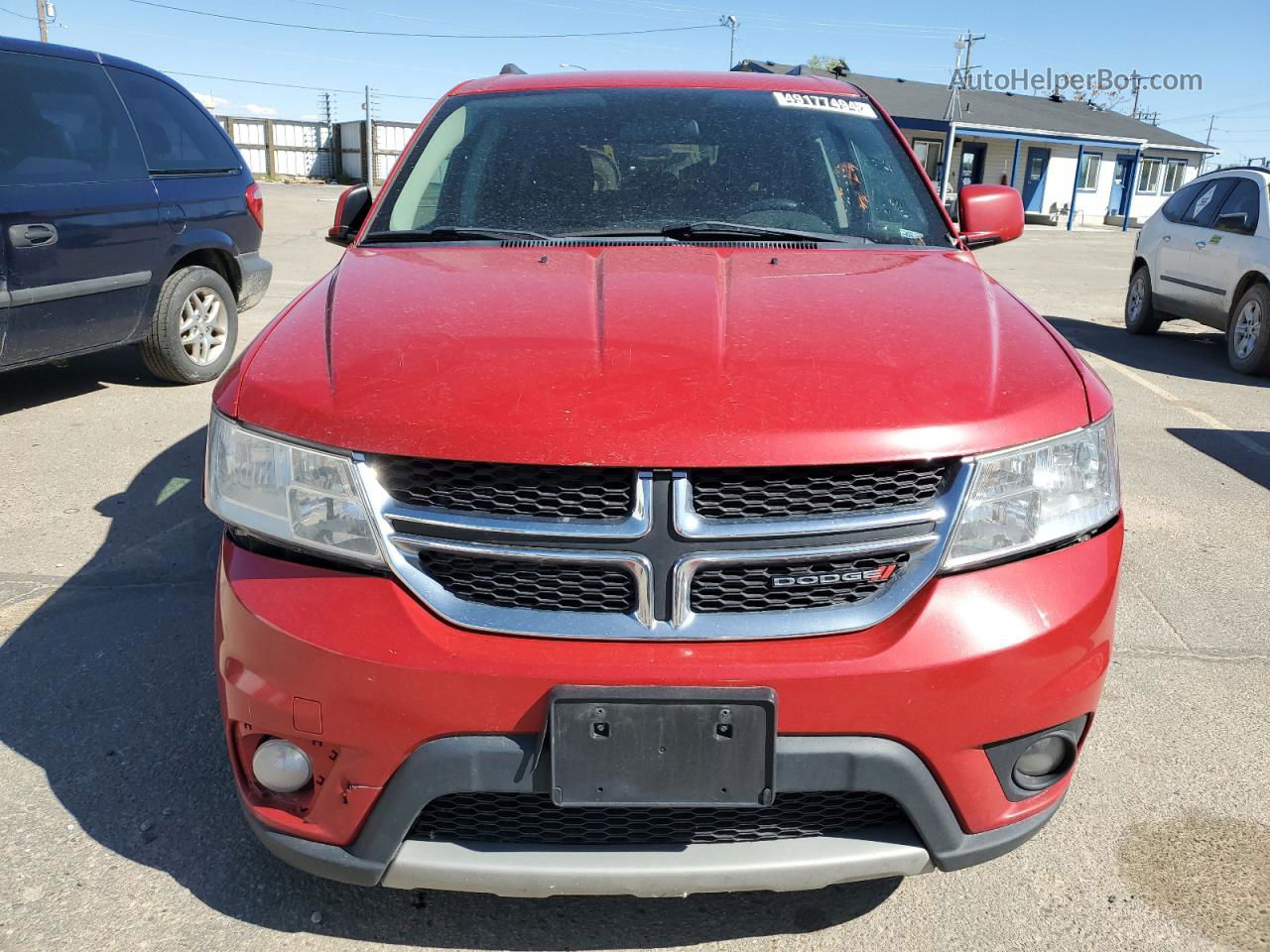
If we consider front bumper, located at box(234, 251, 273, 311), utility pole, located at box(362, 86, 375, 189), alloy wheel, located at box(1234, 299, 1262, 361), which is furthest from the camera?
utility pole, located at box(362, 86, 375, 189)

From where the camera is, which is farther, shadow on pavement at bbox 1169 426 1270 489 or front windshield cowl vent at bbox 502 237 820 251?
shadow on pavement at bbox 1169 426 1270 489

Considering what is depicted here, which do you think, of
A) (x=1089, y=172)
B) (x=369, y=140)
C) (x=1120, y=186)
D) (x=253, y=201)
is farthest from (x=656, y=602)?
(x=1120, y=186)

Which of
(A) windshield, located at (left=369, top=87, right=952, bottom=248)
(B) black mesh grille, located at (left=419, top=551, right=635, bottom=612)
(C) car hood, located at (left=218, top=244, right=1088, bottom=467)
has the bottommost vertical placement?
(B) black mesh grille, located at (left=419, top=551, right=635, bottom=612)

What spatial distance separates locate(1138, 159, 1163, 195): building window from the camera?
46.5m

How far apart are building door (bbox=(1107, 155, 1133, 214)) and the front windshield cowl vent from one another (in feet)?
149

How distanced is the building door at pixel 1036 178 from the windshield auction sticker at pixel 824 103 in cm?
4016

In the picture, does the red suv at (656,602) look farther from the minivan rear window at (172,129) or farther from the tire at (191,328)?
the minivan rear window at (172,129)

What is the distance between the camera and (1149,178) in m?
47.1

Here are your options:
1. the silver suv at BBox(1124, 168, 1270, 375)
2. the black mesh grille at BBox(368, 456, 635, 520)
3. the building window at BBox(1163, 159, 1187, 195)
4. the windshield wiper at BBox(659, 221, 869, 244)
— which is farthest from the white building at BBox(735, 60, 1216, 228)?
the black mesh grille at BBox(368, 456, 635, 520)

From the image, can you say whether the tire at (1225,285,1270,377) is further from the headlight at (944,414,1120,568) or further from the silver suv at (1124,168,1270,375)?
the headlight at (944,414,1120,568)

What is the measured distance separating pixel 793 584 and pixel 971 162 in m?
41.8

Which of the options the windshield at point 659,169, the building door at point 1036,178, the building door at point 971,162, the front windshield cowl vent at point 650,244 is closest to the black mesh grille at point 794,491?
the front windshield cowl vent at point 650,244

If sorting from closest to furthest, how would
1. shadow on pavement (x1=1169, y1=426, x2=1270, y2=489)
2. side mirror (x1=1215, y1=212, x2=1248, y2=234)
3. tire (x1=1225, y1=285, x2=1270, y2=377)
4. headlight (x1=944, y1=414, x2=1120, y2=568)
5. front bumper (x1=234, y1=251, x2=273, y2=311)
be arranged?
headlight (x1=944, y1=414, x2=1120, y2=568) < shadow on pavement (x1=1169, y1=426, x2=1270, y2=489) < front bumper (x1=234, y1=251, x2=273, y2=311) < tire (x1=1225, y1=285, x2=1270, y2=377) < side mirror (x1=1215, y1=212, x2=1248, y2=234)

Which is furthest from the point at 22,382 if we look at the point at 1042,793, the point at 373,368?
the point at 1042,793
